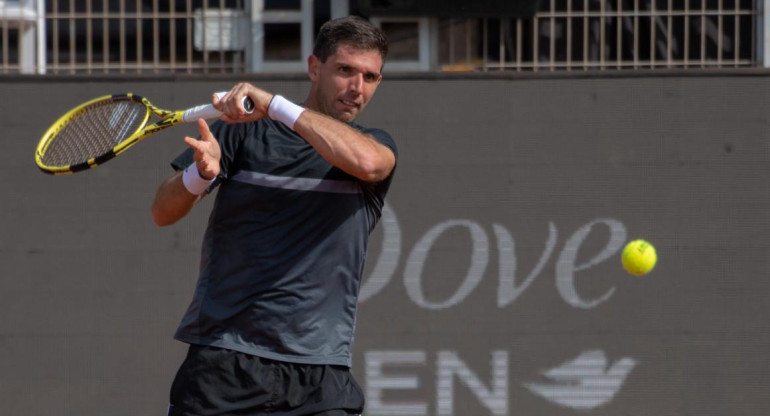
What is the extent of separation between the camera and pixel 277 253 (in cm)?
345

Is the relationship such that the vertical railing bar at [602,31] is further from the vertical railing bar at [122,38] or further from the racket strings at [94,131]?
the racket strings at [94,131]

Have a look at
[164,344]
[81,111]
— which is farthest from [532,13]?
[81,111]

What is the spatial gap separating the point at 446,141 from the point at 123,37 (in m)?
2.11

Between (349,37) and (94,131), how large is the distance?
1.17 m

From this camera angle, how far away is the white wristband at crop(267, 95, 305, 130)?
10.9 feet

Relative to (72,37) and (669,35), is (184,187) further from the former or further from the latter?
(669,35)

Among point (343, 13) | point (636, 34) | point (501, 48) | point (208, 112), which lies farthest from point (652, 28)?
point (208, 112)

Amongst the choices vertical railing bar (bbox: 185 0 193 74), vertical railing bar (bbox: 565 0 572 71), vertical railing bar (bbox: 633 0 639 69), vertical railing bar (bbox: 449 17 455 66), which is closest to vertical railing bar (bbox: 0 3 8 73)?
vertical railing bar (bbox: 185 0 193 74)

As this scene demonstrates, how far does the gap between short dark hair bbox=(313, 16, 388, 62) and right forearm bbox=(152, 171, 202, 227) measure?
0.58 m

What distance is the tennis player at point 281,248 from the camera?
340cm

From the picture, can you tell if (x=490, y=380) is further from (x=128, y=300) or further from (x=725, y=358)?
(x=128, y=300)

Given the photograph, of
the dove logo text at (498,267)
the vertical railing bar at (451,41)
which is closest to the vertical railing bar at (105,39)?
the dove logo text at (498,267)

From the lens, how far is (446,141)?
270 inches

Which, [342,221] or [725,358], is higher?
[342,221]
